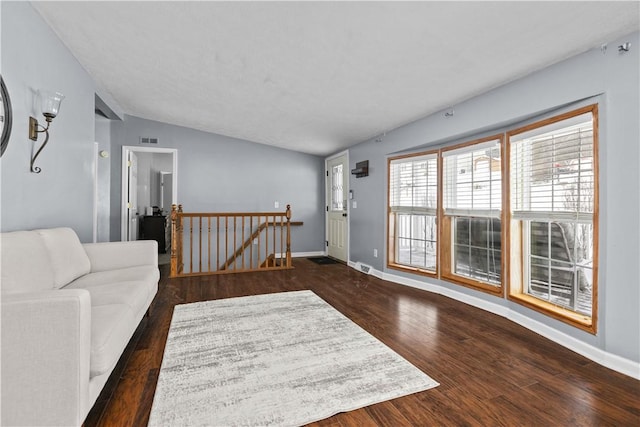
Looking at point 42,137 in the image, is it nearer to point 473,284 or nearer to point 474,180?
point 474,180

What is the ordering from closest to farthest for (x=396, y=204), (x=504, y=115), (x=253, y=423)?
(x=253, y=423) → (x=504, y=115) → (x=396, y=204)

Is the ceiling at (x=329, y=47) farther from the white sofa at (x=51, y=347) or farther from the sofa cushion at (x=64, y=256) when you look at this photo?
the white sofa at (x=51, y=347)

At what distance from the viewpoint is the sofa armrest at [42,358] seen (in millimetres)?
1118

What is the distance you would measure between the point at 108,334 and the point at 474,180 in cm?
340

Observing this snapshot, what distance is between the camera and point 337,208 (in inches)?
232

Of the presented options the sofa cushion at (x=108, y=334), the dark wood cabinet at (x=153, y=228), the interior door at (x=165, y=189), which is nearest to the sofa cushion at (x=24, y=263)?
the sofa cushion at (x=108, y=334)

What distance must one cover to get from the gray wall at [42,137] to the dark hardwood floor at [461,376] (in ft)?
4.04

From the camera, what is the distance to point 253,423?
4.57 ft

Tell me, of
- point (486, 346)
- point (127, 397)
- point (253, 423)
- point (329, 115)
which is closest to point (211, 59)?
point (329, 115)

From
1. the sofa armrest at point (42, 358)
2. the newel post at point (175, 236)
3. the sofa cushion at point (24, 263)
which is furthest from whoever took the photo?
the newel post at point (175, 236)

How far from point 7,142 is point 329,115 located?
3.00m

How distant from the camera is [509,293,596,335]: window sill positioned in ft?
6.95

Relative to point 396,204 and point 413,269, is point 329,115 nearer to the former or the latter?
point 396,204

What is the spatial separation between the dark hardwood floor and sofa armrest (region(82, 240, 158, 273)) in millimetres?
555
